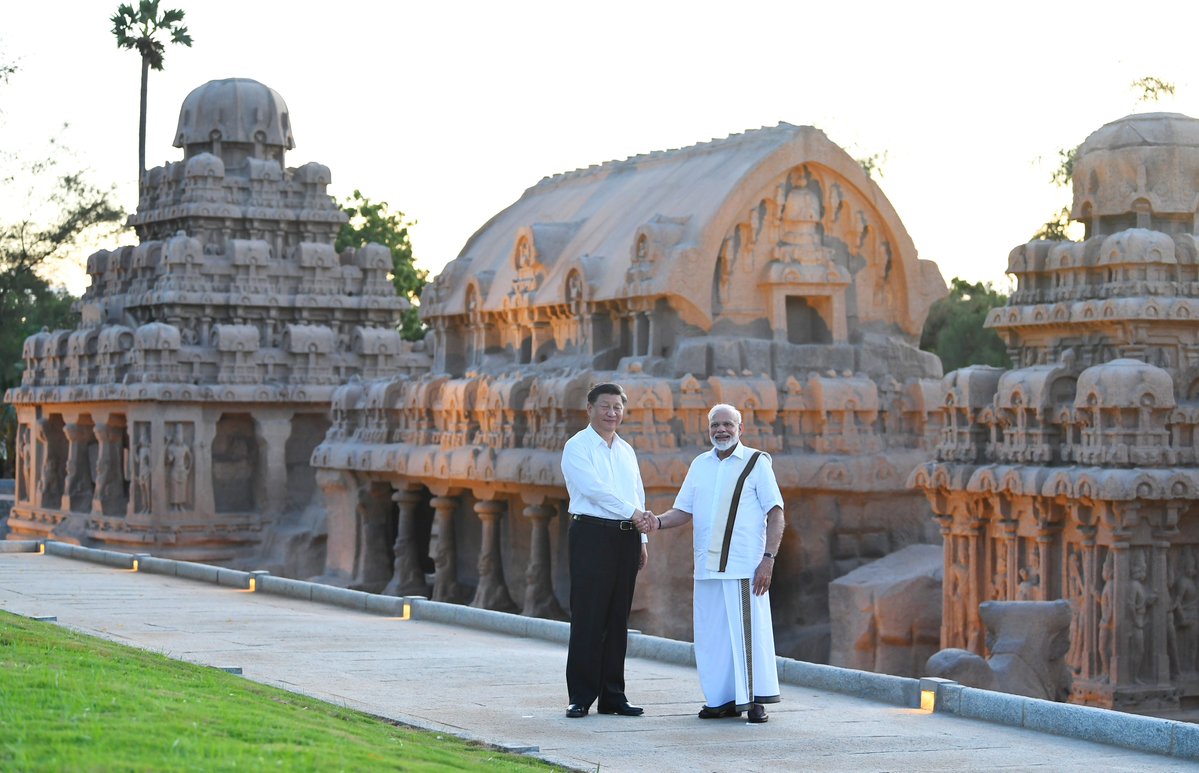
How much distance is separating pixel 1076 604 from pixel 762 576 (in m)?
8.86

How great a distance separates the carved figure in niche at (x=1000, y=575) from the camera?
21.0 meters

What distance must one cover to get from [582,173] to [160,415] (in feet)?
34.9

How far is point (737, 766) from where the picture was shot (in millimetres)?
10383

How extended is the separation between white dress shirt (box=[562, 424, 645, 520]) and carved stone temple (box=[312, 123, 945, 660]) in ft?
36.9

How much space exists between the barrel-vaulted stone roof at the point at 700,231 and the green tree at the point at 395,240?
26340 millimetres

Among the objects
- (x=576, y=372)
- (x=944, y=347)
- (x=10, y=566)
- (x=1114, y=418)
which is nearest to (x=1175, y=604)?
(x=1114, y=418)

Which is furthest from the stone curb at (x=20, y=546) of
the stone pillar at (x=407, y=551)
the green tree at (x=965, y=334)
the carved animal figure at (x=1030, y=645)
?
the green tree at (x=965, y=334)

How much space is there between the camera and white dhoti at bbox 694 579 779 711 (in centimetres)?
1199

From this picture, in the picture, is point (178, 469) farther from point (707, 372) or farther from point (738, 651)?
point (738, 651)

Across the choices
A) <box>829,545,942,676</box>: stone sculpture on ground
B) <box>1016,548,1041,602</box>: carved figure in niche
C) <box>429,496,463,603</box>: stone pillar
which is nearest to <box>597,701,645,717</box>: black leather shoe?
<box>1016,548,1041,602</box>: carved figure in niche

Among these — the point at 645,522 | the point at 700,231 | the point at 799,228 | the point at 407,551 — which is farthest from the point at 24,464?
the point at 645,522

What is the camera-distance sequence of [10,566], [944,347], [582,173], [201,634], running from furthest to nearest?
[944,347]
[582,173]
[10,566]
[201,634]

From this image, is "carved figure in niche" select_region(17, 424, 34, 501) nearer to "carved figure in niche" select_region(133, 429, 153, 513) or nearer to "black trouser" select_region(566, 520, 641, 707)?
"carved figure in niche" select_region(133, 429, 153, 513)

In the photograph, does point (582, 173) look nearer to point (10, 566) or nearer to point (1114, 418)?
point (10, 566)
